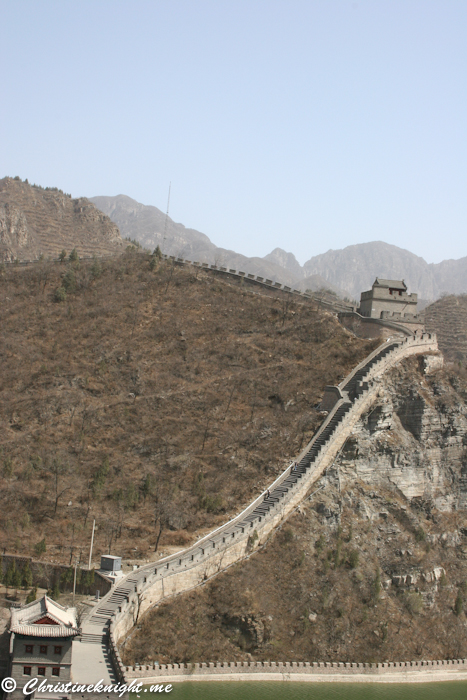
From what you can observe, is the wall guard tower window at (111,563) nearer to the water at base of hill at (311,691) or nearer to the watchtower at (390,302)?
the water at base of hill at (311,691)

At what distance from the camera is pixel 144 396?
64.1 metres

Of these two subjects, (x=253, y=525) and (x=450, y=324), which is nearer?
(x=253, y=525)

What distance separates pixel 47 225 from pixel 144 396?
258 ft

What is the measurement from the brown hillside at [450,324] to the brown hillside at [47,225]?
5574 centimetres

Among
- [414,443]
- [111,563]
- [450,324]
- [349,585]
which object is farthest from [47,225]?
[349,585]

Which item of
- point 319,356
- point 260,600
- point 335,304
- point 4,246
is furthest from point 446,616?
point 4,246

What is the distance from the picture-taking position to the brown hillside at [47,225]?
124 meters

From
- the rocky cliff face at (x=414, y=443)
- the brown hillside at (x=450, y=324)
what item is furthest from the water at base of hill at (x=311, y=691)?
the brown hillside at (x=450, y=324)

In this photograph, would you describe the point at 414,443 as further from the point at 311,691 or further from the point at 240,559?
the point at 311,691

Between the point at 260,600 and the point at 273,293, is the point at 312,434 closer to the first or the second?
the point at 260,600

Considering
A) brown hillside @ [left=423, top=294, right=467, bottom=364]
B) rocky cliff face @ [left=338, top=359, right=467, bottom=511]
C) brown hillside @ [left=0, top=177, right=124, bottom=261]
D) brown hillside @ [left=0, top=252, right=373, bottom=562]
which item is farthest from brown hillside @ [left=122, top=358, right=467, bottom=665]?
brown hillside @ [left=0, top=177, right=124, bottom=261]

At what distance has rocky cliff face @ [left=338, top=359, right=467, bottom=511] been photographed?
2133 inches

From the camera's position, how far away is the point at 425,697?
42.6 metres

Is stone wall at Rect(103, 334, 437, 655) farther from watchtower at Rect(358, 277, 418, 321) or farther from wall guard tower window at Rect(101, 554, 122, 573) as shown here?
watchtower at Rect(358, 277, 418, 321)
